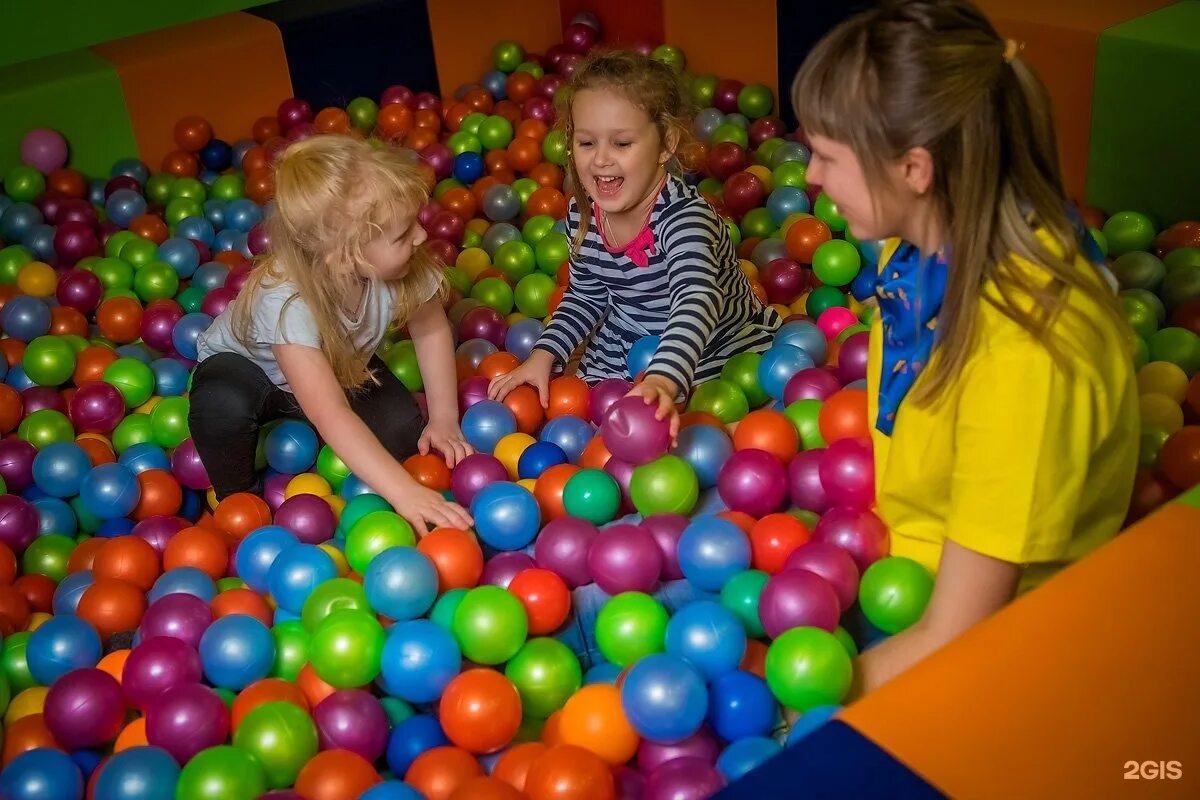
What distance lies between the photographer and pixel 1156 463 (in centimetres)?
134

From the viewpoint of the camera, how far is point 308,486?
5.22 feet

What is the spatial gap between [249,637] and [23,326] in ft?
3.47

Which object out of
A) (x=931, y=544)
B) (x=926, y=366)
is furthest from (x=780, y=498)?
(x=926, y=366)

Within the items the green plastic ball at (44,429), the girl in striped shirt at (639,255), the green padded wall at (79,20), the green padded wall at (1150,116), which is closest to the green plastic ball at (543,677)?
the girl in striped shirt at (639,255)

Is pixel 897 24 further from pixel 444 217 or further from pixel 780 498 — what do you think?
pixel 444 217

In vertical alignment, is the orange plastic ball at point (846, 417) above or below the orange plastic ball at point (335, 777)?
above

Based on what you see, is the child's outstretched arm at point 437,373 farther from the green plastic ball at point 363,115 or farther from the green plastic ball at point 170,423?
the green plastic ball at point 363,115

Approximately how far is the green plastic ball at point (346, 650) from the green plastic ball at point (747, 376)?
720mm

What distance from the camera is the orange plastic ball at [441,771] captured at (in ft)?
3.46

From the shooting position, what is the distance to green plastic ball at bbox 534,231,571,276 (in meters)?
2.14

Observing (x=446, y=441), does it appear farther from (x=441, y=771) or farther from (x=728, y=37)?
(x=728, y=37)

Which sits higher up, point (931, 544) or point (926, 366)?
point (926, 366)

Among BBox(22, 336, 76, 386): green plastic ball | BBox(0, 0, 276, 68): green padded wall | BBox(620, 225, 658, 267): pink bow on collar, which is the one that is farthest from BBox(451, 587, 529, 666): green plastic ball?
BBox(0, 0, 276, 68): green padded wall

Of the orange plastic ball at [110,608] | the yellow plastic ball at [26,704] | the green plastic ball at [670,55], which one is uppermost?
the green plastic ball at [670,55]
